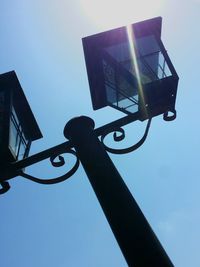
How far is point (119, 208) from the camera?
217 centimetres

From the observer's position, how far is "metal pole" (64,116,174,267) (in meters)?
1.89

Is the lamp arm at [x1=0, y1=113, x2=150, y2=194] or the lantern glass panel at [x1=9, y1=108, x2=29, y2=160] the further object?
the lantern glass panel at [x1=9, y1=108, x2=29, y2=160]

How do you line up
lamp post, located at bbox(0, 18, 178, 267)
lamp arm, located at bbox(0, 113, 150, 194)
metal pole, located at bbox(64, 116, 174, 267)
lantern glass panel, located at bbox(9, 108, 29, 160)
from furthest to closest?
1. lantern glass panel, located at bbox(9, 108, 29, 160)
2. lamp arm, located at bbox(0, 113, 150, 194)
3. lamp post, located at bbox(0, 18, 178, 267)
4. metal pole, located at bbox(64, 116, 174, 267)

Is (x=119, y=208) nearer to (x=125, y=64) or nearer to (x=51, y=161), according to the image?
(x=51, y=161)

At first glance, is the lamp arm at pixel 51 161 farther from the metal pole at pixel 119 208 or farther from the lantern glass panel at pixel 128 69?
the lantern glass panel at pixel 128 69

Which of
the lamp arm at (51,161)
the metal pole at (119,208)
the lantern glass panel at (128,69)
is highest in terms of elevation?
the lantern glass panel at (128,69)

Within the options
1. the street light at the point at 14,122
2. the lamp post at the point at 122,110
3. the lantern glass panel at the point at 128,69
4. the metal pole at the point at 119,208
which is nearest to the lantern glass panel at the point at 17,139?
the street light at the point at 14,122

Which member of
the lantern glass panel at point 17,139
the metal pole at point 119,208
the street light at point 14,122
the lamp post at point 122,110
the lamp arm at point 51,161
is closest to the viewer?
the metal pole at point 119,208

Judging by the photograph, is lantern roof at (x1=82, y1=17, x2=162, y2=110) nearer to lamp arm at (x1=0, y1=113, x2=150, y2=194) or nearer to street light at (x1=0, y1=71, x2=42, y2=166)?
lamp arm at (x1=0, y1=113, x2=150, y2=194)

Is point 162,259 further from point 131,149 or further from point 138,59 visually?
point 138,59

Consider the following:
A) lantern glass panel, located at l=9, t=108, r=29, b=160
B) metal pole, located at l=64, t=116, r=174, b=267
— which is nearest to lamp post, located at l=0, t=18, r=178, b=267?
metal pole, located at l=64, t=116, r=174, b=267

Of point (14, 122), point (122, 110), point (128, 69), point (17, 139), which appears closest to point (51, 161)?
point (17, 139)

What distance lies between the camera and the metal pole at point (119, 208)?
189 cm

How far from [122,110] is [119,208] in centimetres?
163
